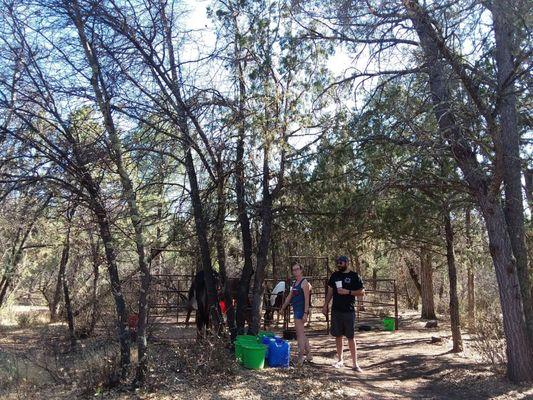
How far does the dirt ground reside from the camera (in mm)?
6203

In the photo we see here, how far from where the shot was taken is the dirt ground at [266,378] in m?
6.20

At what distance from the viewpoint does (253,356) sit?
23.4 ft

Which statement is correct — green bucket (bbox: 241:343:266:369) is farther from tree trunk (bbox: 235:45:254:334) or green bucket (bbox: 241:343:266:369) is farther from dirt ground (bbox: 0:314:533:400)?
tree trunk (bbox: 235:45:254:334)

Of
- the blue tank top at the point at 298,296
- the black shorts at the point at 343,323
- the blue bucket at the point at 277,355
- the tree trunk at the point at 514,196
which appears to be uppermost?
the tree trunk at the point at 514,196

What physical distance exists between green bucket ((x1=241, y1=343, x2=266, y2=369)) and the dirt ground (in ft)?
0.53

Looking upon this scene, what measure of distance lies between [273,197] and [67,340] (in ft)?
17.3

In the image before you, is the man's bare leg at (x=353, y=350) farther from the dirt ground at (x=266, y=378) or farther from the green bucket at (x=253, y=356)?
the green bucket at (x=253, y=356)

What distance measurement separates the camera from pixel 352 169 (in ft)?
26.4

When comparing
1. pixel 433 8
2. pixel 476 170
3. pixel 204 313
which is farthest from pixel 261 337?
pixel 433 8

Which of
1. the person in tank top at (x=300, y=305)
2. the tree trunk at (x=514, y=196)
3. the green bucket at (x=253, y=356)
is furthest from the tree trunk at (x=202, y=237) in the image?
the tree trunk at (x=514, y=196)

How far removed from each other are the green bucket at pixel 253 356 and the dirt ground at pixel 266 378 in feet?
0.53

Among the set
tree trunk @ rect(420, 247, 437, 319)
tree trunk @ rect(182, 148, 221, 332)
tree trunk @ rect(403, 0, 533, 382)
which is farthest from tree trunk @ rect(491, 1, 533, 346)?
tree trunk @ rect(420, 247, 437, 319)

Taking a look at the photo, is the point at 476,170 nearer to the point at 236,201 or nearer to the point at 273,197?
the point at 273,197

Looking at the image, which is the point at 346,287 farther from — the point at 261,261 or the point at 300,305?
the point at 261,261
